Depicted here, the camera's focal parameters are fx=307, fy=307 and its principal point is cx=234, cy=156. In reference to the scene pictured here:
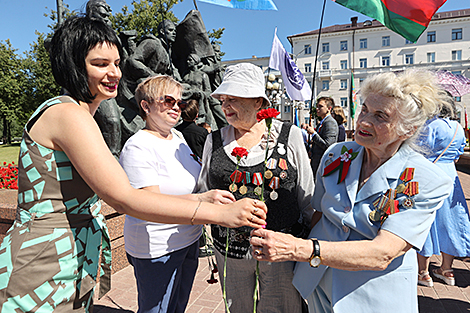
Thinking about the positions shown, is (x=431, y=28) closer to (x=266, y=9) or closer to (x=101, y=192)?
(x=266, y=9)

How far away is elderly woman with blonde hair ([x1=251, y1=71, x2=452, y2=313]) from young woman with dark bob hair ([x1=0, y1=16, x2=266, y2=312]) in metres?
0.40

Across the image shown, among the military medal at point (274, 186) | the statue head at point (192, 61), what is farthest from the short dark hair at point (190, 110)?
the statue head at point (192, 61)

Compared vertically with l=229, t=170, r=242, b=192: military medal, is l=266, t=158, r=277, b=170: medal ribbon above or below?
above

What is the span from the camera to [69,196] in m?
1.36

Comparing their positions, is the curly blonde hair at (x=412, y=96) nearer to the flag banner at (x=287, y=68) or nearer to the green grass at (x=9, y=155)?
the flag banner at (x=287, y=68)

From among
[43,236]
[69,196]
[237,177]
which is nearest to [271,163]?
[237,177]

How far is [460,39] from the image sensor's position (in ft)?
151

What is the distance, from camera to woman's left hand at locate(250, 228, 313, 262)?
1345mm

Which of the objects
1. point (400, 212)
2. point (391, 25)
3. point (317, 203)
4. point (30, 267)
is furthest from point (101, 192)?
point (391, 25)

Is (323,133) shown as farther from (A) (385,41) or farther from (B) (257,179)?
(A) (385,41)

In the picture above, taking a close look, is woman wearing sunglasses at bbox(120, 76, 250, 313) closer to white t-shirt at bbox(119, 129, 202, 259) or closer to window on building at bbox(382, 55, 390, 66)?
white t-shirt at bbox(119, 129, 202, 259)

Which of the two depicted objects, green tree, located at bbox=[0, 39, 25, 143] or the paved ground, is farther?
green tree, located at bbox=[0, 39, 25, 143]

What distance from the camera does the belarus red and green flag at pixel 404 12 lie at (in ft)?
9.20

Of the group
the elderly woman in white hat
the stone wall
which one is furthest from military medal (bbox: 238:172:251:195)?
the stone wall
